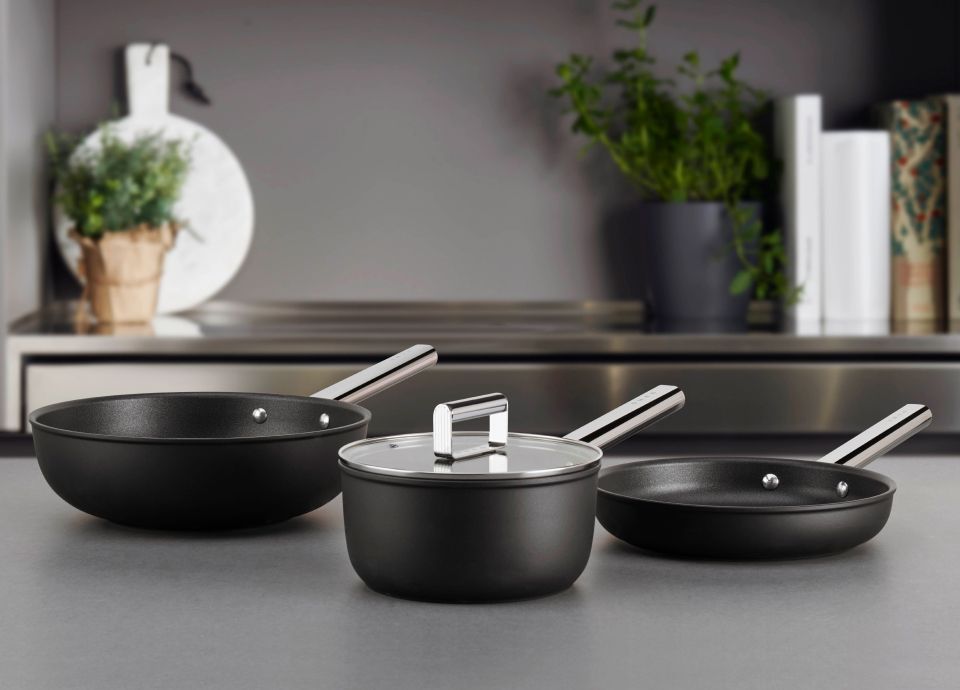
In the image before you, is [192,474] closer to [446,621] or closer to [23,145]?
[446,621]

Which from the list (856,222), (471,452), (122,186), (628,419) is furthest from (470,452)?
(856,222)

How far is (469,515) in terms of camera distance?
25.8 inches

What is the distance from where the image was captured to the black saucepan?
66 centimetres

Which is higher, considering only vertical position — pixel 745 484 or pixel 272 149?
pixel 272 149

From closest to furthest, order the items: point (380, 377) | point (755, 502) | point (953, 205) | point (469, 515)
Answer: point (469, 515)
point (755, 502)
point (380, 377)
point (953, 205)

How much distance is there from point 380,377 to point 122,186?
1533mm

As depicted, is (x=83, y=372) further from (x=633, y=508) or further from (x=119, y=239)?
(x=633, y=508)

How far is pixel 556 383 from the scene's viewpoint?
2203 mm

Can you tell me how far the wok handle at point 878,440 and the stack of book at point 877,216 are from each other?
1.62 metres

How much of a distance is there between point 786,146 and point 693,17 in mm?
354

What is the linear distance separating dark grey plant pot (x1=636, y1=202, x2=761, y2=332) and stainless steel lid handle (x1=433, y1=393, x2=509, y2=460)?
71.2 inches

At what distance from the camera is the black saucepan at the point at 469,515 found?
657 millimetres

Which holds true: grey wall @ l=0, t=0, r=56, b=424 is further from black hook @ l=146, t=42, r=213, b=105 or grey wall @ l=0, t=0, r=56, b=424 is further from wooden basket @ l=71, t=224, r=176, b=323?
black hook @ l=146, t=42, r=213, b=105

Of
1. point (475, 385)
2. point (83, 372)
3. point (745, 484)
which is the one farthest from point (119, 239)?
point (745, 484)
